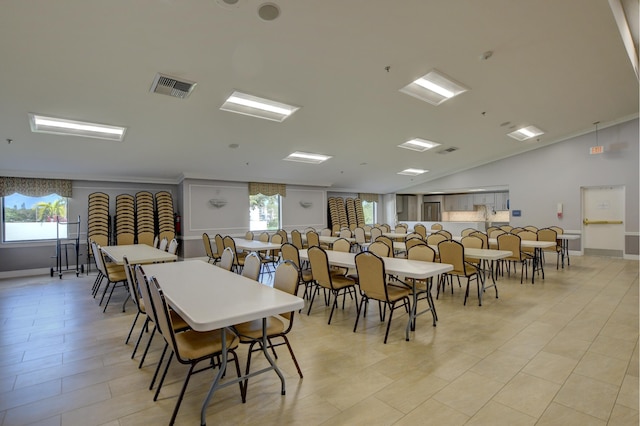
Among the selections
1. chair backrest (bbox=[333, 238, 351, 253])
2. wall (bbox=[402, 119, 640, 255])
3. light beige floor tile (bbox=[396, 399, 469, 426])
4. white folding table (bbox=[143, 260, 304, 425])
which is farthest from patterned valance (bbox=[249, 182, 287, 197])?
light beige floor tile (bbox=[396, 399, 469, 426])

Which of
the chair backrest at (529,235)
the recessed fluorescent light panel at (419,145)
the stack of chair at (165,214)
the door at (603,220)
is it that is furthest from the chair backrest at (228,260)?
the door at (603,220)

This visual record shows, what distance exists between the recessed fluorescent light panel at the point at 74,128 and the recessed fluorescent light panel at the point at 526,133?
8.57 meters

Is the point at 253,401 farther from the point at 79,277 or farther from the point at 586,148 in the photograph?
the point at 586,148

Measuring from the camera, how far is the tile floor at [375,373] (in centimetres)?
195

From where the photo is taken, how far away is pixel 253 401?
Result: 2.10 meters

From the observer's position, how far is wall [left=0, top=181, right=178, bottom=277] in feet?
21.7

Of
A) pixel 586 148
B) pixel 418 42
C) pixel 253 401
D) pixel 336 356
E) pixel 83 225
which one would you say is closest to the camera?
pixel 253 401

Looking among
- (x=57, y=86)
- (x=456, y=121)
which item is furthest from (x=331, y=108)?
(x=57, y=86)

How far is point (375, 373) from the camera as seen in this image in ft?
8.00

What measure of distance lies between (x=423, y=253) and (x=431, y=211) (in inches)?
418

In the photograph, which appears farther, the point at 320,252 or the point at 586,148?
the point at 586,148

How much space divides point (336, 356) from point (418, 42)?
3.46m

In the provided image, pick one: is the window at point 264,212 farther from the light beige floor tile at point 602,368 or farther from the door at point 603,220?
the door at point 603,220

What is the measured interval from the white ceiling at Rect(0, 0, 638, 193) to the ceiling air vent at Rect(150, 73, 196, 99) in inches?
4.4
